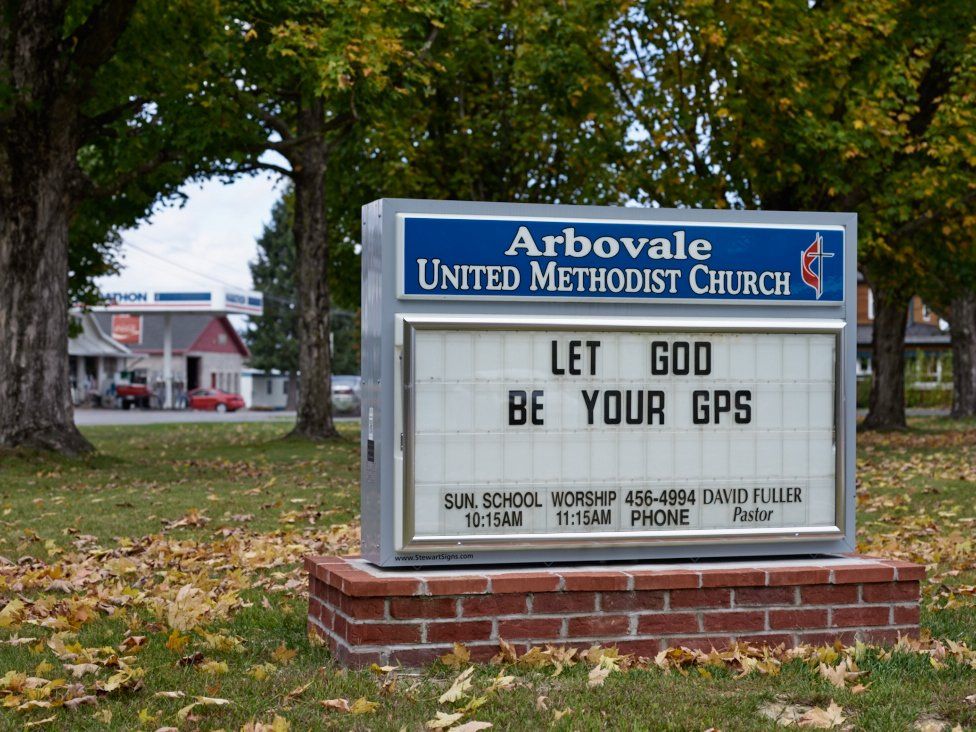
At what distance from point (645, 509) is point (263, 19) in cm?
1724

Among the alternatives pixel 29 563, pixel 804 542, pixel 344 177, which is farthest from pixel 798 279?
pixel 344 177

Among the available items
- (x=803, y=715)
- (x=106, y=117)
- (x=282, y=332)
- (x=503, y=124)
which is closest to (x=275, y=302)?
(x=282, y=332)

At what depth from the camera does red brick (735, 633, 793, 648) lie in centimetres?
663

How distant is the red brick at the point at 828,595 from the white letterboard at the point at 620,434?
15.5 inches

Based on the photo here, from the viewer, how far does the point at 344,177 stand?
31797mm

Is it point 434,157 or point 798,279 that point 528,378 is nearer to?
point 798,279

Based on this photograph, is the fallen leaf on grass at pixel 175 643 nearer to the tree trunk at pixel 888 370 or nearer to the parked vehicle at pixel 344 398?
the tree trunk at pixel 888 370

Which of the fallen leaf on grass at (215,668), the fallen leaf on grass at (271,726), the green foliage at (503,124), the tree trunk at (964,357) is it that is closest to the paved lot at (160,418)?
the green foliage at (503,124)

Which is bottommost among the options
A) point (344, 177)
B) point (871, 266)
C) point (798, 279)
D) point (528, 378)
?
point (528, 378)

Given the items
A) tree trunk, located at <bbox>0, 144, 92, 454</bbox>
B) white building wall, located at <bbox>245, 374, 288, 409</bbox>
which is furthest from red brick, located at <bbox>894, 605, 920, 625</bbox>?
white building wall, located at <bbox>245, 374, 288, 409</bbox>

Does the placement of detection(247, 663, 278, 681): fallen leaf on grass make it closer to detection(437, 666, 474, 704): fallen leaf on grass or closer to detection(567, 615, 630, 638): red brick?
detection(437, 666, 474, 704): fallen leaf on grass

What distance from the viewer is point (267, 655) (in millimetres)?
6770

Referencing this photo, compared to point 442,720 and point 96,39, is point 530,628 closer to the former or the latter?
point 442,720

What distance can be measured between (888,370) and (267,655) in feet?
94.8
